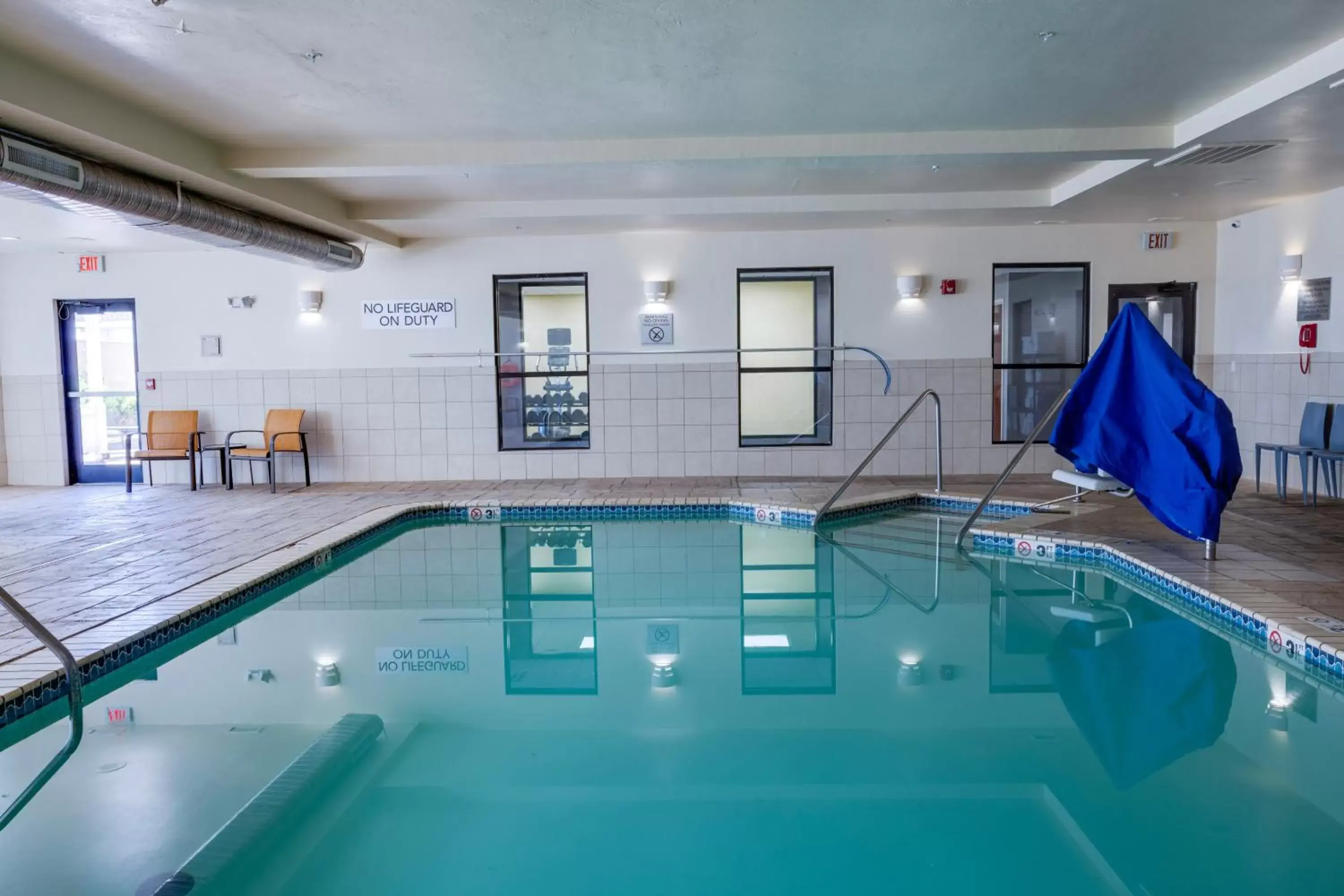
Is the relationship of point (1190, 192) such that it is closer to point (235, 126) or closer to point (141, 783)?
point (235, 126)

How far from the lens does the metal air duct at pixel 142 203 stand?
12.9ft

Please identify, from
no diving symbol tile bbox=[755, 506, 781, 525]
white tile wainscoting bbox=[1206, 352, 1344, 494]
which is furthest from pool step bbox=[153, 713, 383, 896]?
white tile wainscoting bbox=[1206, 352, 1344, 494]

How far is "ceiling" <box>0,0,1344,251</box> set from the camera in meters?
3.43

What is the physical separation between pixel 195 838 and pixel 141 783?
449 mm

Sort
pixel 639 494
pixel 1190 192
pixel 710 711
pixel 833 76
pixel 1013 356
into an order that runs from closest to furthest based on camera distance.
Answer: pixel 710 711, pixel 833 76, pixel 1190 192, pixel 639 494, pixel 1013 356

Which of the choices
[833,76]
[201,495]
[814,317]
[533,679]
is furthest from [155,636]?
[814,317]

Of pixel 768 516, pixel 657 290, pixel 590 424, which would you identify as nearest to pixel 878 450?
pixel 768 516

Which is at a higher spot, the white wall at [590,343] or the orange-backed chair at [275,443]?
the white wall at [590,343]

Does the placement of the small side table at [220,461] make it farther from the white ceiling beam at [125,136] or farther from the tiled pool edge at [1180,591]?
the tiled pool edge at [1180,591]

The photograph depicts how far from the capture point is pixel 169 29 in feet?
11.3

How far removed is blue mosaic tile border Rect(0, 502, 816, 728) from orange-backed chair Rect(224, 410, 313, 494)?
73.2 inches

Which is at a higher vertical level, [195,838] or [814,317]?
[814,317]

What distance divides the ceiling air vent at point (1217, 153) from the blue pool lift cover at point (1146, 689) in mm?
2714

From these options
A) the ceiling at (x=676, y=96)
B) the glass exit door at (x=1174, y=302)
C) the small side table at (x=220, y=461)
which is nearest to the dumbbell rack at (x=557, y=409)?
the ceiling at (x=676, y=96)
